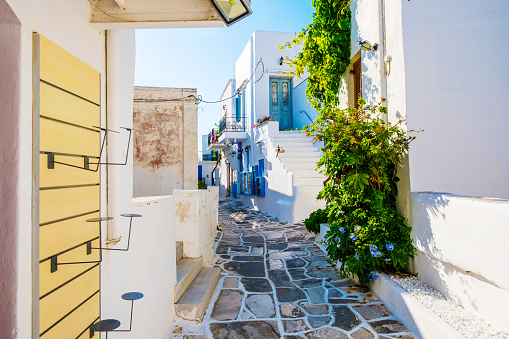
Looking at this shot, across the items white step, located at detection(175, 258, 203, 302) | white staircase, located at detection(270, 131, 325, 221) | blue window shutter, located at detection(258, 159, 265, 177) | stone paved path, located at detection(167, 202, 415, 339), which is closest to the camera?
stone paved path, located at detection(167, 202, 415, 339)

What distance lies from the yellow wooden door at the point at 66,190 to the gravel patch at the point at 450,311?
3148 mm

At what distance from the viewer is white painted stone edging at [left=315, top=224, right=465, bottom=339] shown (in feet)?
10.5

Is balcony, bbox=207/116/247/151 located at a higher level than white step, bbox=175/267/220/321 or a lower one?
higher

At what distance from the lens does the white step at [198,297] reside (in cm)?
413

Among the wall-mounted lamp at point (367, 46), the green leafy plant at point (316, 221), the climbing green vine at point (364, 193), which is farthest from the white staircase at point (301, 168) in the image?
the climbing green vine at point (364, 193)

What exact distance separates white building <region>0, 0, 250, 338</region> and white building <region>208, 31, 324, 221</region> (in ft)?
27.1

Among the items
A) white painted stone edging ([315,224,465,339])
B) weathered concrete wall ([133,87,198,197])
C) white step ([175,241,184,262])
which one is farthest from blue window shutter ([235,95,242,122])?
white painted stone edging ([315,224,465,339])

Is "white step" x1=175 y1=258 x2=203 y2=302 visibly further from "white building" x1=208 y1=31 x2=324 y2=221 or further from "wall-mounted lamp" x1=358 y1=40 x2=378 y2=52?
"white building" x1=208 y1=31 x2=324 y2=221

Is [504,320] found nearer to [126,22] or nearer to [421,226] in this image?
[421,226]

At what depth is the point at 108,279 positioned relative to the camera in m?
2.54

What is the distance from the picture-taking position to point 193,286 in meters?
4.86

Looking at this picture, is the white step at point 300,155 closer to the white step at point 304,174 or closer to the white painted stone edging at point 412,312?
the white step at point 304,174

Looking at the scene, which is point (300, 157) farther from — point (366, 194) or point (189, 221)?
point (366, 194)

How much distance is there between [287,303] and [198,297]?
1.26m
